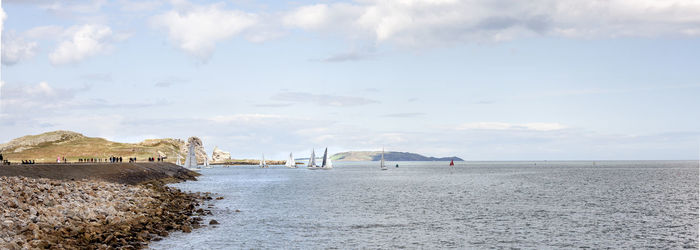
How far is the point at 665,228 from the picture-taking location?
45250mm

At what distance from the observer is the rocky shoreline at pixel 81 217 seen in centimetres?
3047

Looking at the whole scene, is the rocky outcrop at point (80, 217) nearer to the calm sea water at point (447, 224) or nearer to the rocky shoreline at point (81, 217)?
the rocky shoreline at point (81, 217)

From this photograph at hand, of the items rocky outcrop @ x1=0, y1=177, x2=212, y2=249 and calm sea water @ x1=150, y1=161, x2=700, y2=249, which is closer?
rocky outcrop @ x1=0, y1=177, x2=212, y2=249

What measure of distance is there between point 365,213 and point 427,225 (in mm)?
10848

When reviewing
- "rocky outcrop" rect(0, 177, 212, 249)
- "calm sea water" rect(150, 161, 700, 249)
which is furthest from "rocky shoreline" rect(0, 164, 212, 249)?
"calm sea water" rect(150, 161, 700, 249)

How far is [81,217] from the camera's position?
38.3 meters

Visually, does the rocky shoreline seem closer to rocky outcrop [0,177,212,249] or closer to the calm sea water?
rocky outcrop [0,177,212,249]

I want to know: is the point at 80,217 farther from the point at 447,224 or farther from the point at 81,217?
the point at 447,224

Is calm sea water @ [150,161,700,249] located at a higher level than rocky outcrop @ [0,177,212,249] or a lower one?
lower

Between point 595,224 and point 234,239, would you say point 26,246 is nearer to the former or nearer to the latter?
point 234,239

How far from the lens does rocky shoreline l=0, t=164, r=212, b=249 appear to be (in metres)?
30.5

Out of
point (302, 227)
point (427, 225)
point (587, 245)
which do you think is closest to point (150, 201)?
point (302, 227)

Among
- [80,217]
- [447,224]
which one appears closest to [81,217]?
[80,217]

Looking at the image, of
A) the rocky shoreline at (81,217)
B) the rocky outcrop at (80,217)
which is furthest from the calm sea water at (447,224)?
the rocky outcrop at (80,217)
